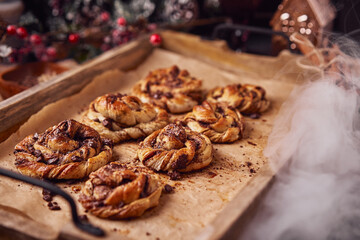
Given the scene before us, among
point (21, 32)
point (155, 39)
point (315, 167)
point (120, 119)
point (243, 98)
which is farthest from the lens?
point (155, 39)

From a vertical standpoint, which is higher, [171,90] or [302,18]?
[302,18]

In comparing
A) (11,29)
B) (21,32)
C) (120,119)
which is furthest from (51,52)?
(120,119)

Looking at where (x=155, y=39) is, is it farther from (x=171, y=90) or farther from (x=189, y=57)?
(x=171, y=90)

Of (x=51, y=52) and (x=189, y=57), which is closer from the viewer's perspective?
(x=51, y=52)

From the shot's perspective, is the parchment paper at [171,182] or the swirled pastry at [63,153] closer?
the parchment paper at [171,182]

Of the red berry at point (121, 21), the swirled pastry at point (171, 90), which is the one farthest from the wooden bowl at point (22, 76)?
the swirled pastry at point (171, 90)

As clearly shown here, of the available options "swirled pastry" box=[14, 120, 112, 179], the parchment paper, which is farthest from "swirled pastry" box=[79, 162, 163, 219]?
"swirled pastry" box=[14, 120, 112, 179]

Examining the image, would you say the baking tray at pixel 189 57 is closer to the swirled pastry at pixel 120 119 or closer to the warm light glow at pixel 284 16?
the warm light glow at pixel 284 16
